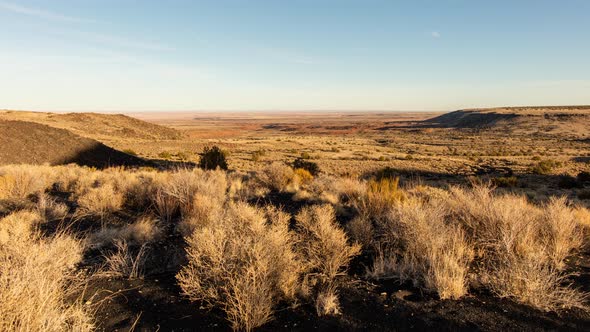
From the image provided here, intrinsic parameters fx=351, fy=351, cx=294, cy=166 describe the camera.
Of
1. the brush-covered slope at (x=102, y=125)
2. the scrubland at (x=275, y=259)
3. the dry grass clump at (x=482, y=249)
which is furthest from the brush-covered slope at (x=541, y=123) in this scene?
the scrubland at (x=275, y=259)

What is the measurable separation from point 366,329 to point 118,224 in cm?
608

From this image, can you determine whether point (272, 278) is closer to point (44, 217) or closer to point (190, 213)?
point (190, 213)

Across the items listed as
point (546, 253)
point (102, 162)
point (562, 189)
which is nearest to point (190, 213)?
point (546, 253)

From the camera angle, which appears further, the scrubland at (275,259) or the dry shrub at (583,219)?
the dry shrub at (583,219)

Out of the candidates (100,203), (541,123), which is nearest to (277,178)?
(100,203)

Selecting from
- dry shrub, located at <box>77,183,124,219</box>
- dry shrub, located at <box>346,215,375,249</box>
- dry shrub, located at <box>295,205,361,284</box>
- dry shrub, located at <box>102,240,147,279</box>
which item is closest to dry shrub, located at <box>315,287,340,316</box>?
Result: dry shrub, located at <box>295,205,361,284</box>

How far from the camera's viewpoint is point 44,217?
7.87 metres

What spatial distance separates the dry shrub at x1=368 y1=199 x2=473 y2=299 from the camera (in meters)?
4.62

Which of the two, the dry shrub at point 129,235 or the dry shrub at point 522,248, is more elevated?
the dry shrub at point 522,248

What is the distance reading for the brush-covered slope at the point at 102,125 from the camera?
43.9 m

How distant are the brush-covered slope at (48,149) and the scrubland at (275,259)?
12772 mm

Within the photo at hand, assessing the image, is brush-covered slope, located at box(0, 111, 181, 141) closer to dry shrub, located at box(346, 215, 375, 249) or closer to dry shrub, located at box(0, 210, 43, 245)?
dry shrub, located at box(0, 210, 43, 245)

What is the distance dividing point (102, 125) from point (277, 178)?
150 ft

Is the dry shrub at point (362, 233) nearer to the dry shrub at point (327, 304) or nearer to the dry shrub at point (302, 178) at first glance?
the dry shrub at point (327, 304)
